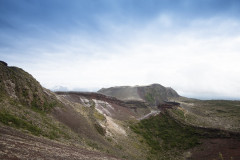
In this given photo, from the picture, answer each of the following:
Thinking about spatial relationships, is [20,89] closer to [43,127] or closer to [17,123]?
[43,127]

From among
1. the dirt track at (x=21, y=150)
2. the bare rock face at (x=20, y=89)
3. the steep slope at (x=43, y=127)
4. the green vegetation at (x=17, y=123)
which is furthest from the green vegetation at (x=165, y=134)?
the bare rock face at (x=20, y=89)

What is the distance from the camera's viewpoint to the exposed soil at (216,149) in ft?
95.5

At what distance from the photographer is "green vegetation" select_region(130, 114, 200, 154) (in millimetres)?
39281

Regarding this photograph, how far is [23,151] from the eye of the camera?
1264 centimetres

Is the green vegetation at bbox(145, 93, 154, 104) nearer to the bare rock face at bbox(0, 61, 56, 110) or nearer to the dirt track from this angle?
the bare rock face at bbox(0, 61, 56, 110)

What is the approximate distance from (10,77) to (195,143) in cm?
4982

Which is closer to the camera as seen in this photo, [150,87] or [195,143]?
[195,143]

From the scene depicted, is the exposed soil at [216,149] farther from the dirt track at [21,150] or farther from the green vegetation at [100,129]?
the dirt track at [21,150]

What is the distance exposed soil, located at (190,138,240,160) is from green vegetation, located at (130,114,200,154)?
2719mm

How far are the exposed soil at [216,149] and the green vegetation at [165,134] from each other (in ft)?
8.92

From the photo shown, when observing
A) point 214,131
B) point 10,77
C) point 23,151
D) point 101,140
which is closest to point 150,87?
point 214,131

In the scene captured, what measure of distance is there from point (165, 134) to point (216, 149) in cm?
1569

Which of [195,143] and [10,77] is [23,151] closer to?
[10,77]

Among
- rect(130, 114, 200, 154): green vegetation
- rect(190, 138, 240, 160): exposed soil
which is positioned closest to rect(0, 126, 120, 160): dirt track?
rect(130, 114, 200, 154): green vegetation
